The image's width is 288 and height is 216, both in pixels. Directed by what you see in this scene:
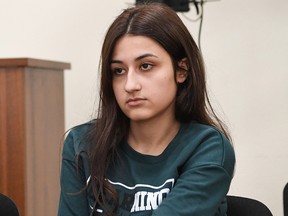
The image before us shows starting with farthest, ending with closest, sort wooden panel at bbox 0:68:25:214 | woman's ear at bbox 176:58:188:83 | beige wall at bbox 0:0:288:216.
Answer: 1. beige wall at bbox 0:0:288:216
2. wooden panel at bbox 0:68:25:214
3. woman's ear at bbox 176:58:188:83

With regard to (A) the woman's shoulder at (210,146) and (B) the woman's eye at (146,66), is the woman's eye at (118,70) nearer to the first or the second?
(B) the woman's eye at (146,66)

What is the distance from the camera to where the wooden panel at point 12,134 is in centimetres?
174

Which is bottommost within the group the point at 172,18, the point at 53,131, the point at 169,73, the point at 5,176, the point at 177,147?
the point at 5,176

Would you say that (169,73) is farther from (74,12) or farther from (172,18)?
(74,12)

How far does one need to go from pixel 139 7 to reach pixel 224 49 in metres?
1.15

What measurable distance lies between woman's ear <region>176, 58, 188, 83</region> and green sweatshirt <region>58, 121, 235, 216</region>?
122 millimetres

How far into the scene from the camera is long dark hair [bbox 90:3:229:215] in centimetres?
109

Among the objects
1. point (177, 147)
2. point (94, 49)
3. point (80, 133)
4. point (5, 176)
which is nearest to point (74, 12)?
point (94, 49)

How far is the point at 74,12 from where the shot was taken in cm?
237

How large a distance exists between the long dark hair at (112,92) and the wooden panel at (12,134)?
622 mm

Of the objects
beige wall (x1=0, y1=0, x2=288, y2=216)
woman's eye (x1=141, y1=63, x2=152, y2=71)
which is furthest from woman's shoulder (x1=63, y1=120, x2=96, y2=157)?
beige wall (x1=0, y1=0, x2=288, y2=216)

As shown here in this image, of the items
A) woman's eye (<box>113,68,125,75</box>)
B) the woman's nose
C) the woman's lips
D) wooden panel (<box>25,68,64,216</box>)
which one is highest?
woman's eye (<box>113,68,125,75</box>)

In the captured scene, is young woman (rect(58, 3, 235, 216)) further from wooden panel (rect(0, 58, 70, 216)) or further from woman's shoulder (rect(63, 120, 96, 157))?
wooden panel (rect(0, 58, 70, 216))

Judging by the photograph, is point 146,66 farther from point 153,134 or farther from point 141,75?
point 153,134
